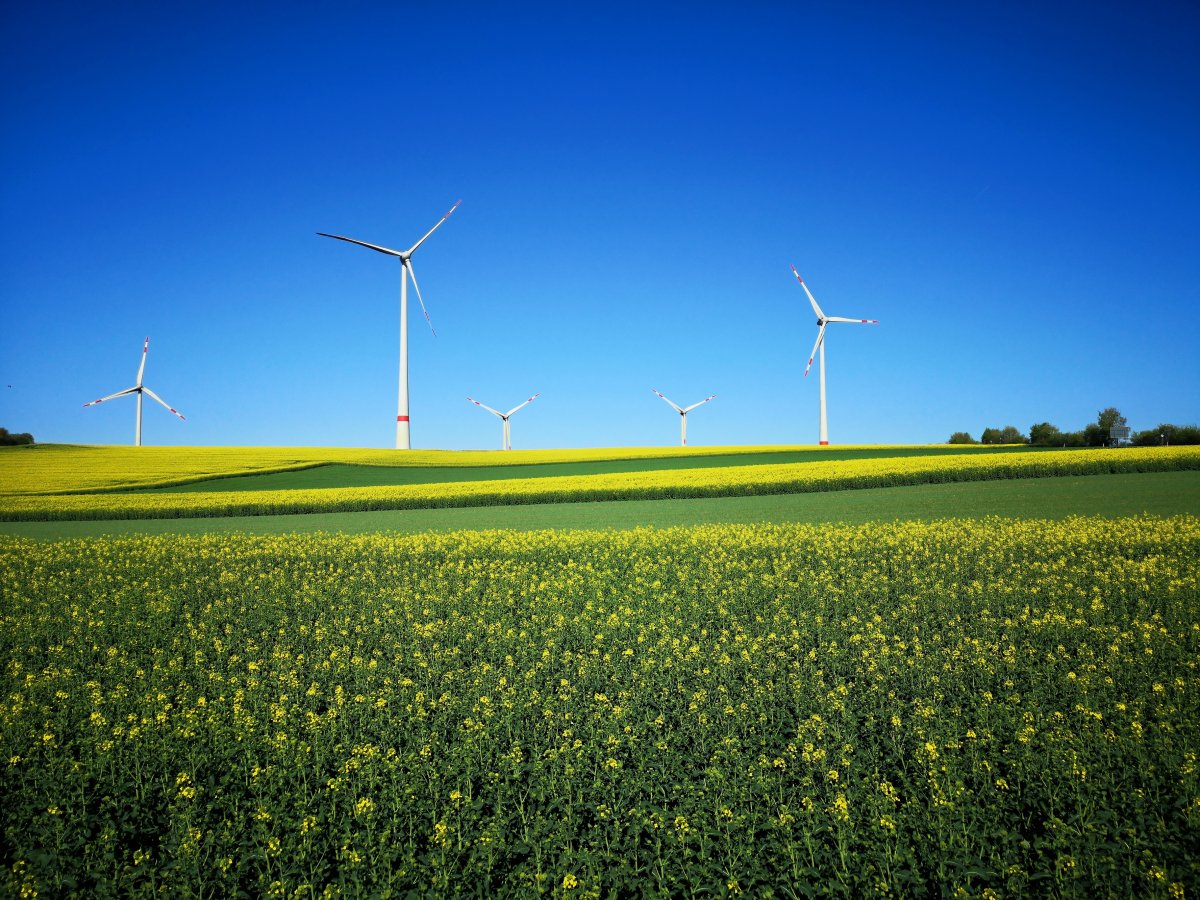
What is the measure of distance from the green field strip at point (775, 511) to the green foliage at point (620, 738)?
11.1 meters

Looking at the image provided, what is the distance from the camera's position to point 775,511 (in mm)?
28031

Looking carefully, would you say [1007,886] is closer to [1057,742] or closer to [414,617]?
[1057,742]

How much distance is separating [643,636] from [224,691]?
5.86 meters

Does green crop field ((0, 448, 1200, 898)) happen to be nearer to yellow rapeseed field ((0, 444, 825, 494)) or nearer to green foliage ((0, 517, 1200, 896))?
green foliage ((0, 517, 1200, 896))

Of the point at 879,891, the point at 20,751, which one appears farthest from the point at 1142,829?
the point at 20,751

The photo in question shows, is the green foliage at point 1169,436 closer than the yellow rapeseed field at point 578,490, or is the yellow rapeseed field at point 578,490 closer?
the yellow rapeseed field at point 578,490

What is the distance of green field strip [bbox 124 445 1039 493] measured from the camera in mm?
48812

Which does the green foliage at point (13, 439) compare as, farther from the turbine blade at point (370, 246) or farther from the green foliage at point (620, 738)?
the green foliage at point (620, 738)

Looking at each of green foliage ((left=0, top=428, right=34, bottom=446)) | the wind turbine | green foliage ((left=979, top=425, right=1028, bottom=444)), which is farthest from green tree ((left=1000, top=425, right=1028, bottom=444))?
green foliage ((left=0, top=428, right=34, bottom=446))

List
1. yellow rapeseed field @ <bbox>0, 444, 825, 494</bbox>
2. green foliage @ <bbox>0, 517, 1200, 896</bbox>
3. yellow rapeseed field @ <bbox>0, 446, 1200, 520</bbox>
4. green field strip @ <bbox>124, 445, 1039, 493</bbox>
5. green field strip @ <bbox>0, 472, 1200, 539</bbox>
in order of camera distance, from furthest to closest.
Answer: green field strip @ <bbox>124, 445, 1039, 493</bbox>, yellow rapeseed field @ <bbox>0, 444, 825, 494</bbox>, yellow rapeseed field @ <bbox>0, 446, 1200, 520</bbox>, green field strip @ <bbox>0, 472, 1200, 539</bbox>, green foliage @ <bbox>0, 517, 1200, 896</bbox>

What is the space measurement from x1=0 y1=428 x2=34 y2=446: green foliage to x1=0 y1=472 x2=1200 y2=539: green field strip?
189 feet

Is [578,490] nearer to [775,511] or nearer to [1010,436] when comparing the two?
[775,511]

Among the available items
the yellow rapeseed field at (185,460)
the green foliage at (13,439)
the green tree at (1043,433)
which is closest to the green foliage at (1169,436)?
the green tree at (1043,433)

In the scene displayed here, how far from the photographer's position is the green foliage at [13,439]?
254ft
